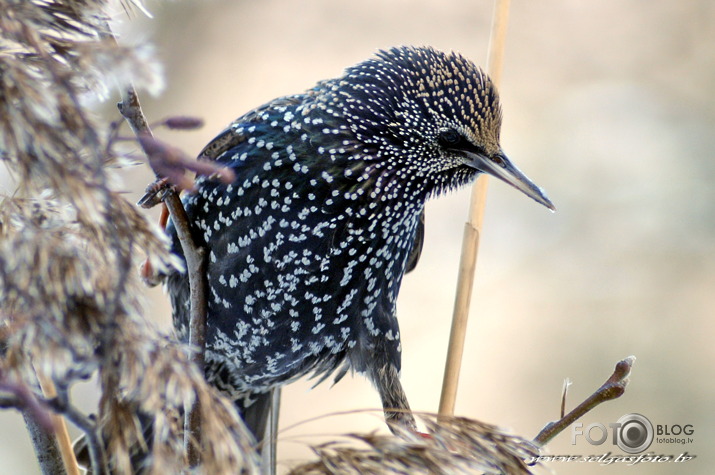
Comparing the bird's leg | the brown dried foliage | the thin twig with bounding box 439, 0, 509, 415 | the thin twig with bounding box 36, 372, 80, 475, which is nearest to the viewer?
the brown dried foliage

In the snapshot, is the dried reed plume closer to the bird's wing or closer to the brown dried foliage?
the brown dried foliage

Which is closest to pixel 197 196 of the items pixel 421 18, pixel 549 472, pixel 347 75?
pixel 347 75

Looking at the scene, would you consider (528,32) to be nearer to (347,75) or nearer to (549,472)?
(347,75)

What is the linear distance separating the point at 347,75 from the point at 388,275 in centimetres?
40

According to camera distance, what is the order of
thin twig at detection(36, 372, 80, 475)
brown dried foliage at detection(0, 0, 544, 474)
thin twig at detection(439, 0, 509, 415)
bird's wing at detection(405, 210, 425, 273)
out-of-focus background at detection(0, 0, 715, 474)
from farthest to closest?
out-of-focus background at detection(0, 0, 715, 474), bird's wing at detection(405, 210, 425, 273), thin twig at detection(439, 0, 509, 415), thin twig at detection(36, 372, 80, 475), brown dried foliage at detection(0, 0, 544, 474)

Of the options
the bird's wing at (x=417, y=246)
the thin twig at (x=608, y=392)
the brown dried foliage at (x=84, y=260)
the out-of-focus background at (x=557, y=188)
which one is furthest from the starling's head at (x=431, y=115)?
the out-of-focus background at (x=557, y=188)

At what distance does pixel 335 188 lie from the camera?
1565 mm

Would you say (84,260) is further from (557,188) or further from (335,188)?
(557,188)

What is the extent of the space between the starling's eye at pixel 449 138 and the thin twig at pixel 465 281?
0.41 feet

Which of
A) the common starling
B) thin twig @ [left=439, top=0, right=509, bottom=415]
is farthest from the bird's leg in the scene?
thin twig @ [left=439, top=0, right=509, bottom=415]

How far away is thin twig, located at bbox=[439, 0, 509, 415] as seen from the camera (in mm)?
1353

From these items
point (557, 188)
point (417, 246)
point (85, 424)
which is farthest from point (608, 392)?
point (557, 188)

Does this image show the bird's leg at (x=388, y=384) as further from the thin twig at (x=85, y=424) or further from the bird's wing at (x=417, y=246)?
the thin twig at (x=85, y=424)

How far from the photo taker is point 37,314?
2.19 ft
